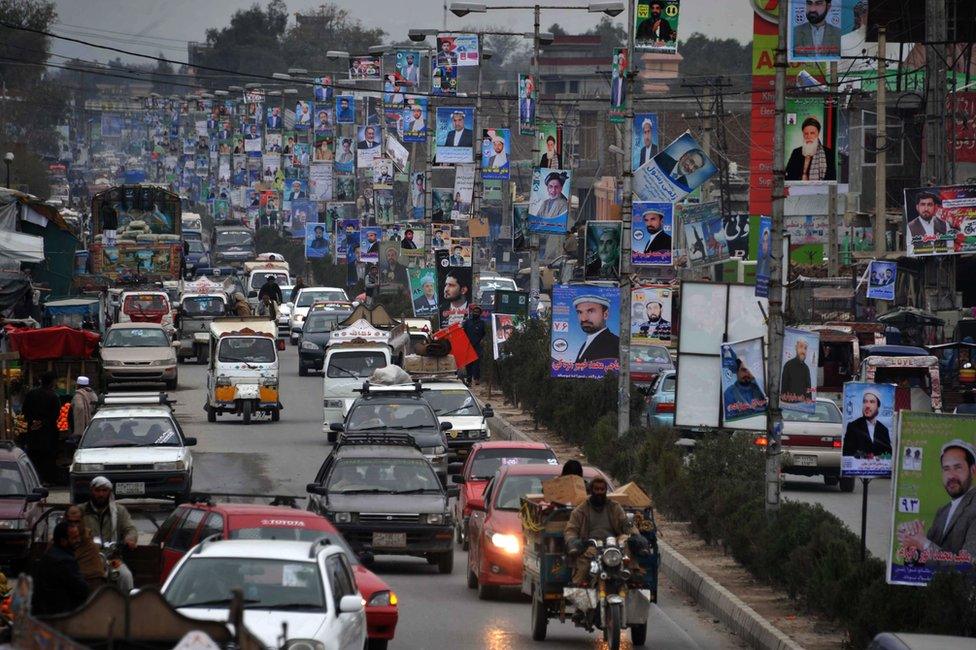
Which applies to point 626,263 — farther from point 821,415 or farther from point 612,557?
point 612,557

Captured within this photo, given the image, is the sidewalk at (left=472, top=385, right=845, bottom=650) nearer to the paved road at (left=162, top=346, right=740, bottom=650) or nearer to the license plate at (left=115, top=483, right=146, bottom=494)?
the paved road at (left=162, top=346, right=740, bottom=650)

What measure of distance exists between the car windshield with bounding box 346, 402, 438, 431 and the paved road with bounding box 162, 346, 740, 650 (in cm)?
133

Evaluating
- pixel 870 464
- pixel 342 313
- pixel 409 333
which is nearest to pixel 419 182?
pixel 342 313

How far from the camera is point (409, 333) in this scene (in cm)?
4450

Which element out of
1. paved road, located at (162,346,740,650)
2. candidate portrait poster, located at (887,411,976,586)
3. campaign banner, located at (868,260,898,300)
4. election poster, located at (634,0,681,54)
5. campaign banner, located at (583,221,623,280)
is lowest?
paved road, located at (162,346,740,650)

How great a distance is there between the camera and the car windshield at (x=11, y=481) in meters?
20.8

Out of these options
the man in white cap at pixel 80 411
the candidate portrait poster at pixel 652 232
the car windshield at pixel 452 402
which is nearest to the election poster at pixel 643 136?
the candidate portrait poster at pixel 652 232

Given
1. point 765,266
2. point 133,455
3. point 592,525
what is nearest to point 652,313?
point 133,455

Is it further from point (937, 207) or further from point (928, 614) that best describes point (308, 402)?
point (928, 614)

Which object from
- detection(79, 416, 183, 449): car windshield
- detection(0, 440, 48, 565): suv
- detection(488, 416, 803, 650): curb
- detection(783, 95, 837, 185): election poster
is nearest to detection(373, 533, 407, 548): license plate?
detection(488, 416, 803, 650): curb

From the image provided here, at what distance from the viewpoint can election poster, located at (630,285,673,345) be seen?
43219mm

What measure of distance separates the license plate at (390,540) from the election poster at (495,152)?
30220mm

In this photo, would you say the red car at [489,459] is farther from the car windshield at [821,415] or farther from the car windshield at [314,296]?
the car windshield at [314,296]

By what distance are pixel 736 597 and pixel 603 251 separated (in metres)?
20.3
